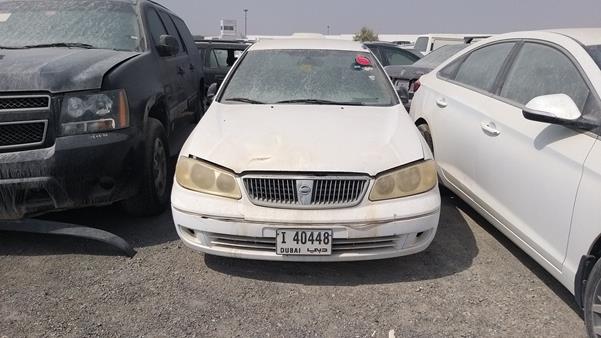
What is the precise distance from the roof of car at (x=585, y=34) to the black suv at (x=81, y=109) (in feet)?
9.94

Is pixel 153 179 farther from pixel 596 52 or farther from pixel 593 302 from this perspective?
pixel 596 52

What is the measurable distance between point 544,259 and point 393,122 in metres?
1.29

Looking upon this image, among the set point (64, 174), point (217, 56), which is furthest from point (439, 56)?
point (64, 174)

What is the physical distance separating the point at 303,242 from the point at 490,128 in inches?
63.2

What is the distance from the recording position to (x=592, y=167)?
2393 millimetres

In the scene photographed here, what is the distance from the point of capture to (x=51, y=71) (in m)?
3.11

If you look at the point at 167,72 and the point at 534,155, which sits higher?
the point at 534,155

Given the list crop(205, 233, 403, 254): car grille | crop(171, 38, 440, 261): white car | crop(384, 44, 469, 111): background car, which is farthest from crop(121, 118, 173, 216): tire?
crop(384, 44, 469, 111): background car

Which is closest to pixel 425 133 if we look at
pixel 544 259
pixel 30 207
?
pixel 544 259

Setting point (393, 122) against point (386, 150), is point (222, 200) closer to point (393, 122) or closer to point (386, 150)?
point (386, 150)

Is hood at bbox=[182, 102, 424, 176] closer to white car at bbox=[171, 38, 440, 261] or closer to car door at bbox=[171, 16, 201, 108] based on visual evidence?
white car at bbox=[171, 38, 440, 261]

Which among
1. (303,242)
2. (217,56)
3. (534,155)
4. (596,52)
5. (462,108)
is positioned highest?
(596,52)

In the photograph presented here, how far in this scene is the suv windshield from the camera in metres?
3.78

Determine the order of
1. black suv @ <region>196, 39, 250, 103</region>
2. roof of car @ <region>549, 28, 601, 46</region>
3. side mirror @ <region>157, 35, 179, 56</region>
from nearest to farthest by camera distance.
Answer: roof of car @ <region>549, 28, 601, 46</region>, side mirror @ <region>157, 35, 179, 56</region>, black suv @ <region>196, 39, 250, 103</region>
